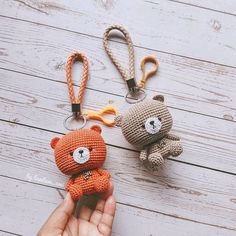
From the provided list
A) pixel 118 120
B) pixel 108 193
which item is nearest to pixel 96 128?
pixel 118 120

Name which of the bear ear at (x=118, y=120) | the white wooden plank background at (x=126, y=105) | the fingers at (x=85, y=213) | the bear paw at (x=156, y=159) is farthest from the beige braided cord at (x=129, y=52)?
the fingers at (x=85, y=213)

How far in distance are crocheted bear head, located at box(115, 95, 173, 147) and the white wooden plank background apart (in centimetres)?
11

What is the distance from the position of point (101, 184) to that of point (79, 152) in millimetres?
87

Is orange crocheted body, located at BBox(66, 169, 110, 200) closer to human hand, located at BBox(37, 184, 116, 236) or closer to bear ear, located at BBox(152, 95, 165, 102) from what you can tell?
human hand, located at BBox(37, 184, 116, 236)

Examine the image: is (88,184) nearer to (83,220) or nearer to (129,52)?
(83,220)

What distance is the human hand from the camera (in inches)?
35.3

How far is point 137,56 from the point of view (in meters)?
1.08

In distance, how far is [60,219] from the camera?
2.95 ft

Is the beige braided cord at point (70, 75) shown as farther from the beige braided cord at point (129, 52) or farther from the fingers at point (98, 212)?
the fingers at point (98, 212)

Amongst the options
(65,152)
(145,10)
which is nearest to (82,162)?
(65,152)

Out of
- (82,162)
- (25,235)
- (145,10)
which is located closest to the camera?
(82,162)

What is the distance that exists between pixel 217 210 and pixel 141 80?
0.38 m

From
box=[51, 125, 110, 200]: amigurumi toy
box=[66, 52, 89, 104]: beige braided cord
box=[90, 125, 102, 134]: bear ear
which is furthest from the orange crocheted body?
box=[66, 52, 89, 104]: beige braided cord

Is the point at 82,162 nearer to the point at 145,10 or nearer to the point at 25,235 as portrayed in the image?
the point at 25,235
